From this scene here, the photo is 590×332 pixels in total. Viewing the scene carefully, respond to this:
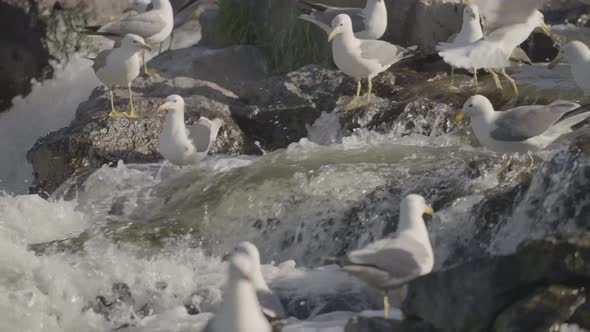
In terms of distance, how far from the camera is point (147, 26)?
10.1 meters

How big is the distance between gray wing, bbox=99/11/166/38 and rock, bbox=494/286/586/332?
6000mm

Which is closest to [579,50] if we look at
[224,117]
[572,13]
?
[224,117]

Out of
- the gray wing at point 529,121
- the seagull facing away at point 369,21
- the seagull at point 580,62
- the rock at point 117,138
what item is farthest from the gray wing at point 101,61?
the gray wing at point 529,121

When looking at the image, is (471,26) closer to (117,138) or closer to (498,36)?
(498,36)

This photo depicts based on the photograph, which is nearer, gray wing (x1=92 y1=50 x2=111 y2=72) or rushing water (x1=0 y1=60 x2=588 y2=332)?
rushing water (x1=0 y1=60 x2=588 y2=332)

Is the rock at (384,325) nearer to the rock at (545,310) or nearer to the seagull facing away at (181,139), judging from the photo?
the rock at (545,310)

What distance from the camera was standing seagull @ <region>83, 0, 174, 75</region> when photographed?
9992 millimetres

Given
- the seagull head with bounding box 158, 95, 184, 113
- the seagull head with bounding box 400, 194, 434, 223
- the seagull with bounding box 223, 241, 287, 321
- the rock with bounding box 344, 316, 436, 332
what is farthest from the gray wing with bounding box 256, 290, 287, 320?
the seagull head with bounding box 158, 95, 184, 113

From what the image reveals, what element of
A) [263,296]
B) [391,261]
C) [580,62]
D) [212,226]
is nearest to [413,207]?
[391,261]

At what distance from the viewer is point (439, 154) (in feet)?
25.4

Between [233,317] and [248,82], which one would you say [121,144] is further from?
[233,317]

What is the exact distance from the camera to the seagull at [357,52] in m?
8.70

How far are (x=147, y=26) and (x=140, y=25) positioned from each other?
0.06 meters

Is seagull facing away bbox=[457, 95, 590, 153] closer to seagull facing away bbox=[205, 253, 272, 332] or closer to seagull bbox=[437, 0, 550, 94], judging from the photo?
seagull bbox=[437, 0, 550, 94]
